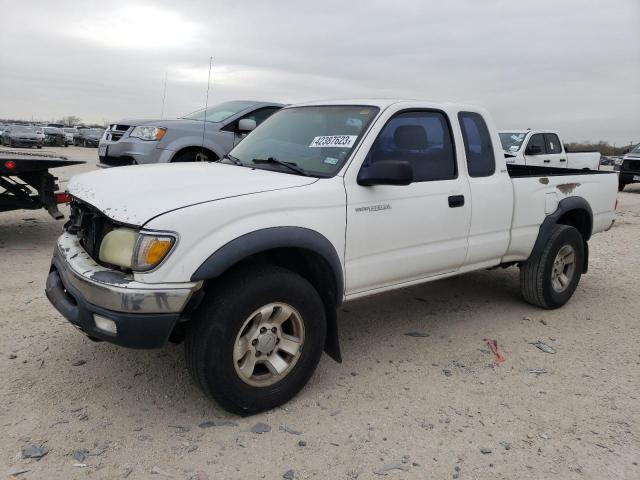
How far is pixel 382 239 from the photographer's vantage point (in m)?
3.57

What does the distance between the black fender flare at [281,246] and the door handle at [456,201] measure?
1.13 metres

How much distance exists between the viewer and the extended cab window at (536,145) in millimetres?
12727

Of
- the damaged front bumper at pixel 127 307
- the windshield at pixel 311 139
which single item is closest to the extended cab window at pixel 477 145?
the windshield at pixel 311 139

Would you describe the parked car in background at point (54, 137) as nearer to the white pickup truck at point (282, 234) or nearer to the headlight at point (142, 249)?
the white pickup truck at point (282, 234)

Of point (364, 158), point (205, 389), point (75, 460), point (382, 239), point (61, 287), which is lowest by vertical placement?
point (75, 460)

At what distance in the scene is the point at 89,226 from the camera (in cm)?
324

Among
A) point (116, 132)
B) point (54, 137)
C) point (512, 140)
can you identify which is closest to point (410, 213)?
point (116, 132)

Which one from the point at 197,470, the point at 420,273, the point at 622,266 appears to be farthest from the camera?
the point at 622,266

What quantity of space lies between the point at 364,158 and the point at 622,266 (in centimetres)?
524

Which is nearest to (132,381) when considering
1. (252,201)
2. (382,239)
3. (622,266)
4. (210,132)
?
(252,201)

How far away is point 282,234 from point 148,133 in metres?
5.71

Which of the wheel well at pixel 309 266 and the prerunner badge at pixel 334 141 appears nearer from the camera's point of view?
the wheel well at pixel 309 266

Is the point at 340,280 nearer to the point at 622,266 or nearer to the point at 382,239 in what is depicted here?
the point at 382,239

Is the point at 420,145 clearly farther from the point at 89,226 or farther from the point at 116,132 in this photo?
the point at 116,132
